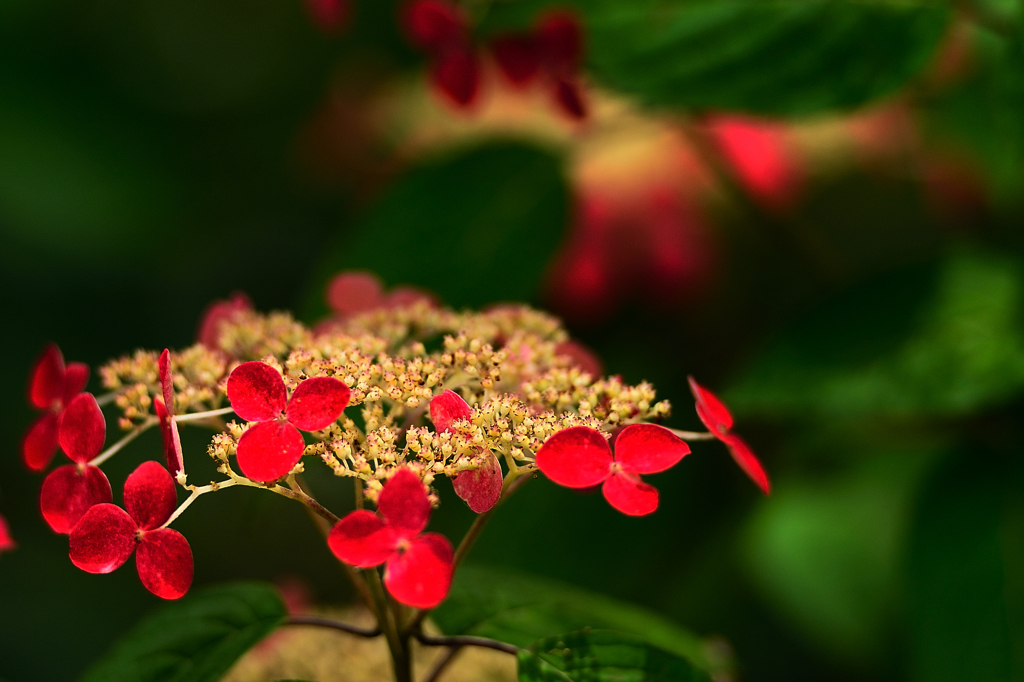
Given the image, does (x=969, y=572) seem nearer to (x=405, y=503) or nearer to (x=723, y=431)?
(x=723, y=431)

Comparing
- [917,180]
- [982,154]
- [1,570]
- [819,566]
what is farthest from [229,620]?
[1,570]

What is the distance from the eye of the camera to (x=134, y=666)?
350 millimetres

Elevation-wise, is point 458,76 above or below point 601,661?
above

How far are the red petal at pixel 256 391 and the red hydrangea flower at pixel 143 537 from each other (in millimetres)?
35

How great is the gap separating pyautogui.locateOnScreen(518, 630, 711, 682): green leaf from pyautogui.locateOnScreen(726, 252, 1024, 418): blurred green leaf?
0.26m

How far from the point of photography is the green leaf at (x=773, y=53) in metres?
0.52

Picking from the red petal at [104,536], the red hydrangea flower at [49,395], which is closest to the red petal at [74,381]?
the red hydrangea flower at [49,395]

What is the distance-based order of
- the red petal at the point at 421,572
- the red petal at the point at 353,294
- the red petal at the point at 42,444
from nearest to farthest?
the red petal at the point at 421,572
the red petal at the point at 42,444
the red petal at the point at 353,294

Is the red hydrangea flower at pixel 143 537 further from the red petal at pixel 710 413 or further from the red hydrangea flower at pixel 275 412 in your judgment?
the red petal at pixel 710 413

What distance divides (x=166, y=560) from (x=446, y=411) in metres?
0.11

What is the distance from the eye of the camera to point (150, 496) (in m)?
0.29

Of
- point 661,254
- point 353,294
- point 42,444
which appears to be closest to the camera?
point 42,444

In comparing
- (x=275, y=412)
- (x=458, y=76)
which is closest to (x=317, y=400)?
(x=275, y=412)

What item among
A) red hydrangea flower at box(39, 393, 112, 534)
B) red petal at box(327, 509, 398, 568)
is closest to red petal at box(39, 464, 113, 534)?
red hydrangea flower at box(39, 393, 112, 534)
